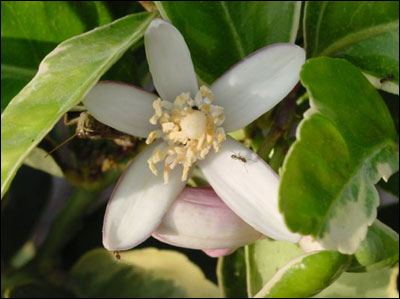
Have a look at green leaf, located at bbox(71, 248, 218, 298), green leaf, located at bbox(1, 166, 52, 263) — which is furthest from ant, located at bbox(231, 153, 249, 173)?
green leaf, located at bbox(1, 166, 52, 263)

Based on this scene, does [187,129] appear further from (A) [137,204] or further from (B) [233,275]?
(B) [233,275]

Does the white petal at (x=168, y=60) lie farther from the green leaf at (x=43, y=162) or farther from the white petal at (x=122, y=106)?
the green leaf at (x=43, y=162)

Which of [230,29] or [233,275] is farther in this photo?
[233,275]

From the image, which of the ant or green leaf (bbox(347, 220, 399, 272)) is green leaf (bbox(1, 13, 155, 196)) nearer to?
the ant

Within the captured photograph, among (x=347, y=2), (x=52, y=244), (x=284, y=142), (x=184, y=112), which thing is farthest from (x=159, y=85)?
(x=52, y=244)

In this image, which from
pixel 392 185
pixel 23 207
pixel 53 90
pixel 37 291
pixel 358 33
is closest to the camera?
pixel 53 90

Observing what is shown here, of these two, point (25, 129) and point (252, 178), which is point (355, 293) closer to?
point (252, 178)

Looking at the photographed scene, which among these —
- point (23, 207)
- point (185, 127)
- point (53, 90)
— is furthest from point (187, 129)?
point (23, 207)
